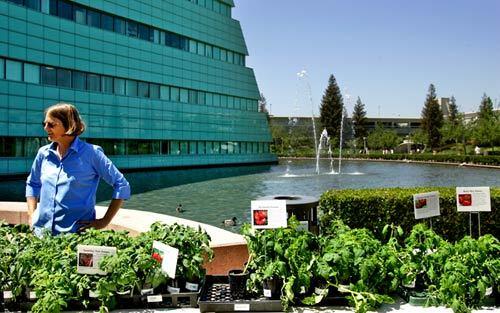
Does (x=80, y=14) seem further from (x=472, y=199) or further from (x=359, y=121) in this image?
(x=359, y=121)

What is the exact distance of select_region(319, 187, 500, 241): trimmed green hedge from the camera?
831 cm

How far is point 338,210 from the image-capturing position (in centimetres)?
841

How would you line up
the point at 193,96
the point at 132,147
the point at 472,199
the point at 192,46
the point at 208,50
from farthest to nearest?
the point at 208,50 < the point at 193,96 < the point at 192,46 < the point at 132,147 < the point at 472,199

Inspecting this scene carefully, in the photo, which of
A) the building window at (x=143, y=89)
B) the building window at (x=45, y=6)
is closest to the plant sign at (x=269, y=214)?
the building window at (x=45, y=6)

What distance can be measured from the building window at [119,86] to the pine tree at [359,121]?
6754 cm

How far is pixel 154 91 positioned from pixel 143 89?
1.58m

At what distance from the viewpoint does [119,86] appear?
42594 millimetres

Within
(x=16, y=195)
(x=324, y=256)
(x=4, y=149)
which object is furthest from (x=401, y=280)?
(x=4, y=149)

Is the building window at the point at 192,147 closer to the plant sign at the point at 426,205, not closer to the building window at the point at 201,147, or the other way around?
the building window at the point at 201,147

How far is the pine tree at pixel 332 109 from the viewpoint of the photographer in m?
93.7

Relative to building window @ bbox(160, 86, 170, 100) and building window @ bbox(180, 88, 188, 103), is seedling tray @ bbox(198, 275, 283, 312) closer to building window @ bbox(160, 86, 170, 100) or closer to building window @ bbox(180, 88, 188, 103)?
building window @ bbox(160, 86, 170, 100)

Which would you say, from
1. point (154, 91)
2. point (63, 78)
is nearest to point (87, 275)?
point (63, 78)

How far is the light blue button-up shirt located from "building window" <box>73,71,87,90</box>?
36312mm

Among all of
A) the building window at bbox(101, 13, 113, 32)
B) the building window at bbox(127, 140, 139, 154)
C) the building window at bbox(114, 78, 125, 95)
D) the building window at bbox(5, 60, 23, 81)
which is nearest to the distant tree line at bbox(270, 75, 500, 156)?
the building window at bbox(127, 140, 139, 154)
